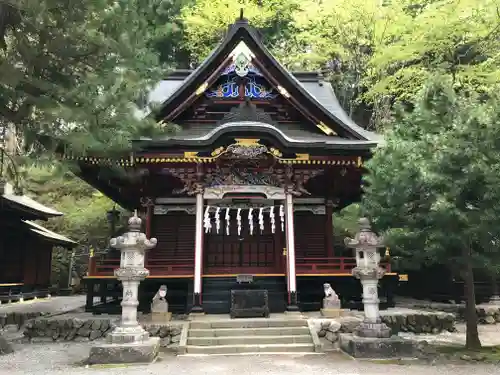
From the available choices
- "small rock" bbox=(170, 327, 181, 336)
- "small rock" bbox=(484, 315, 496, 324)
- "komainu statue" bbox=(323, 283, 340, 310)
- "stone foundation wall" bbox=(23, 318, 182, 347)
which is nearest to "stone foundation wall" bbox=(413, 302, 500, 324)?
"small rock" bbox=(484, 315, 496, 324)

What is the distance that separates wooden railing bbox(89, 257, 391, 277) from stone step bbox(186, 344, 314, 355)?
9.64 feet

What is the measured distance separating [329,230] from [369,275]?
4540 millimetres

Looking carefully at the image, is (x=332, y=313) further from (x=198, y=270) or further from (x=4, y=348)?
(x=4, y=348)

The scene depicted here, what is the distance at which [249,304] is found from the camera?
10516 millimetres

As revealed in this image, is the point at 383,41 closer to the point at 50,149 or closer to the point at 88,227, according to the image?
the point at 50,149

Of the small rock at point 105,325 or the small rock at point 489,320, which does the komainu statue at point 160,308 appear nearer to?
the small rock at point 105,325

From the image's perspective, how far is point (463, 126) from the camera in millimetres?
7590

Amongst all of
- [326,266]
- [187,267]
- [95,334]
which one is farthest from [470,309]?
[95,334]

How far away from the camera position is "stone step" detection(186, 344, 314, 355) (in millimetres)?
8703

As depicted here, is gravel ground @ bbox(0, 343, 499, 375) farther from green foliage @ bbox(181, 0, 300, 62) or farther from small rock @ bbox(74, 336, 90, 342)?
green foliage @ bbox(181, 0, 300, 62)

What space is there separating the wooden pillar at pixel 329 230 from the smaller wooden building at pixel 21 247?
40.3 ft

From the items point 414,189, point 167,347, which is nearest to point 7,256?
point 167,347

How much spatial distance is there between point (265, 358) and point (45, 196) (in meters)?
23.3

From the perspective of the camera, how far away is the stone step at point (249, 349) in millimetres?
8703
